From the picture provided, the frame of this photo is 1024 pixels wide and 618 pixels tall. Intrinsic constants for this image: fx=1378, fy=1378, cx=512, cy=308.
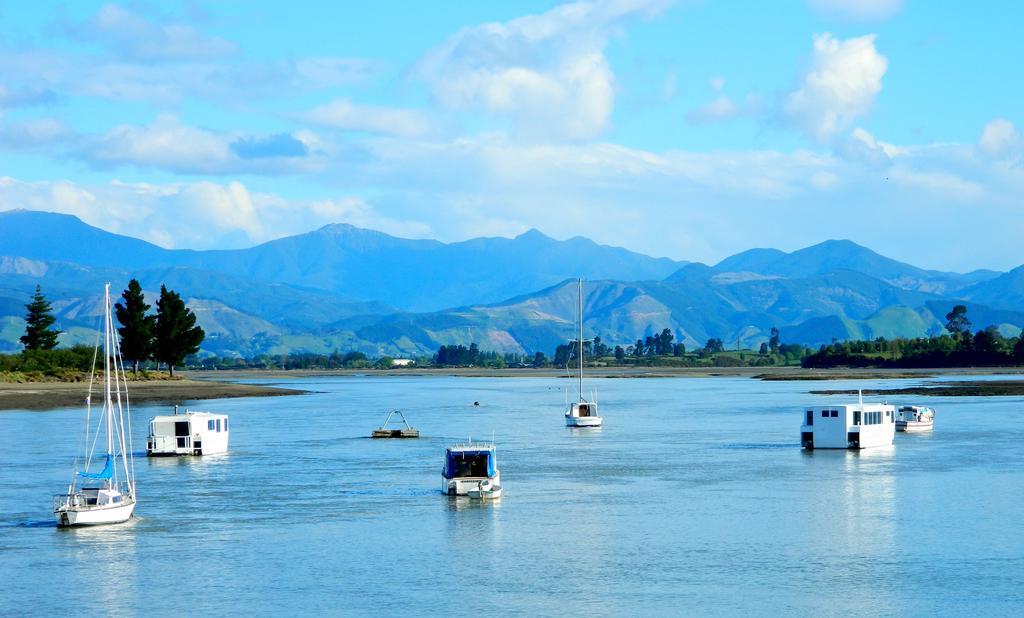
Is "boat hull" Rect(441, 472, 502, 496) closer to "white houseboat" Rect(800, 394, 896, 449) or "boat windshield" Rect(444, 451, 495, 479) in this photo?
"boat windshield" Rect(444, 451, 495, 479)

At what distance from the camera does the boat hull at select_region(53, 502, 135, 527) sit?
62188 mm

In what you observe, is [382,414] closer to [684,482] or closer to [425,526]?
[684,482]

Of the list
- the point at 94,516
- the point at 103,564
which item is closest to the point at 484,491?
the point at 94,516

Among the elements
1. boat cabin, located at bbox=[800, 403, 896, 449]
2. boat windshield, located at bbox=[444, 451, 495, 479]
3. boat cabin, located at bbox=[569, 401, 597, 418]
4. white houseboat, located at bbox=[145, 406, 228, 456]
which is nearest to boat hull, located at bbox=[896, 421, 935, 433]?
boat cabin, located at bbox=[800, 403, 896, 449]

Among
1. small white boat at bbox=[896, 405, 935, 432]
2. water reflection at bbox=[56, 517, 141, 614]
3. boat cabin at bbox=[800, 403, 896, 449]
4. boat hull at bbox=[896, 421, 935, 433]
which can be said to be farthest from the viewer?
small white boat at bbox=[896, 405, 935, 432]

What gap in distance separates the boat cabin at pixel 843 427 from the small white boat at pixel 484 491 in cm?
3600

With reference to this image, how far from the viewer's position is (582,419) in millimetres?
126625

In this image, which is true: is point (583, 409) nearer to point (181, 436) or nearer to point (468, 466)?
point (181, 436)

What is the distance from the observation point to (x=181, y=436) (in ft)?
326

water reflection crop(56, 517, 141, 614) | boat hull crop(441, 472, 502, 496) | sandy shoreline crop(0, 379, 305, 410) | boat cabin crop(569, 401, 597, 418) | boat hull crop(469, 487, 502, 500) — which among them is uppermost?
sandy shoreline crop(0, 379, 305, 410)

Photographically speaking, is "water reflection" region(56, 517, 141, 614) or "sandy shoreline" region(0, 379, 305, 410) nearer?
"water reflection" region(56, 517, 141, 614)

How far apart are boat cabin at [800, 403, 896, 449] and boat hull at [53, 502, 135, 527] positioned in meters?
54.4

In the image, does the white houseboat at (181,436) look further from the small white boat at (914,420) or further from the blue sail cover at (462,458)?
the small white boat at (914,420)

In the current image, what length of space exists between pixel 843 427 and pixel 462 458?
118 feet
